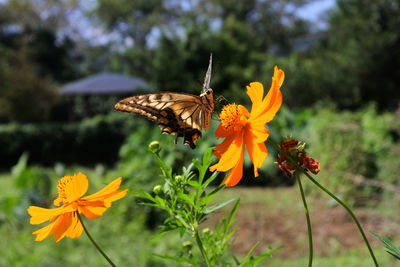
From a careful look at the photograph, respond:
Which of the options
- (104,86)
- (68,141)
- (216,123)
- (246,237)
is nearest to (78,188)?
(246,237)

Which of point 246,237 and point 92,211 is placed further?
point 246,237

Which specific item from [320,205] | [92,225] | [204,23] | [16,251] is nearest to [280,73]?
[16,251]

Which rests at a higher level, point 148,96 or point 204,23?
point 204,23

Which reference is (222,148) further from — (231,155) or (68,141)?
(68,141)

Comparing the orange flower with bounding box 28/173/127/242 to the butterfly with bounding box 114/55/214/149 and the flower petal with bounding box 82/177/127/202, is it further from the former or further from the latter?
the butterfly with bounding box 114/55/214/149

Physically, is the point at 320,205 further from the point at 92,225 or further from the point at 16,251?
the point at 16,251

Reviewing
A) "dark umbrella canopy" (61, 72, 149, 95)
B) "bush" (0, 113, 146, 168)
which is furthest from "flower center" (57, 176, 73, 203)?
"dark umbrella canopy" (61, 72, 149, 95)

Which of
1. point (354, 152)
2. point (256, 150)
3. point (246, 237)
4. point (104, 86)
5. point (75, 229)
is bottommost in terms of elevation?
point (246, 237)
